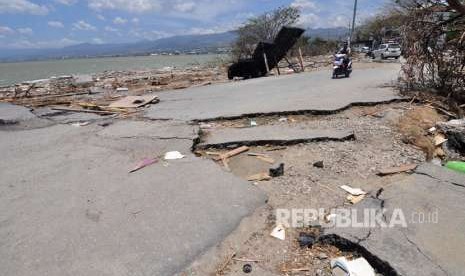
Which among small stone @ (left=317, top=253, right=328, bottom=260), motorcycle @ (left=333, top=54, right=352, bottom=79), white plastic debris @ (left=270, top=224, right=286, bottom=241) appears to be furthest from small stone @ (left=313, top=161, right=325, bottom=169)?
motorcycle @ (left=333, top=54, right=352, bottom=79)

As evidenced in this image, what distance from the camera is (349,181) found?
4.04 m

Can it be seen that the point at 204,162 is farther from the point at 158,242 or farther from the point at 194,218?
the point at 158,242

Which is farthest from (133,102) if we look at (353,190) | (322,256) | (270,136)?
(322,256)

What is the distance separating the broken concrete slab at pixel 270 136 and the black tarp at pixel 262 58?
11.4 meters

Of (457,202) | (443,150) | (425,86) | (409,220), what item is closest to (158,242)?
(409,220)

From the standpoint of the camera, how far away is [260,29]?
33250mm

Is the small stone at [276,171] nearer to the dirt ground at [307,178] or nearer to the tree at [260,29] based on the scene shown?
the dirt ground at [307,178]

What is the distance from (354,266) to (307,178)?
1.59 metres

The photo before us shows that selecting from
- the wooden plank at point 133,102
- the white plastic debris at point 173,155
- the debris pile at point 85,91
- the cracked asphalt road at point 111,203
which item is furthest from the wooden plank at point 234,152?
the debris pile at point 85,91

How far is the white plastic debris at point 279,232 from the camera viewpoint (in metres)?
3.04

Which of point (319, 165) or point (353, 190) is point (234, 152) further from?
point (353, 190)

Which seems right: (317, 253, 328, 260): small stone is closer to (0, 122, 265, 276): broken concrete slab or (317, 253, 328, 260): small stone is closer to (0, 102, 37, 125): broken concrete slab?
(0, 122, 265, 276): broken concrete slab

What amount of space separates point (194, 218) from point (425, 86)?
7363 millimetres

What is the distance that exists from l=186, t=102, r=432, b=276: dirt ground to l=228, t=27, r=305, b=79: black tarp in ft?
34.4
